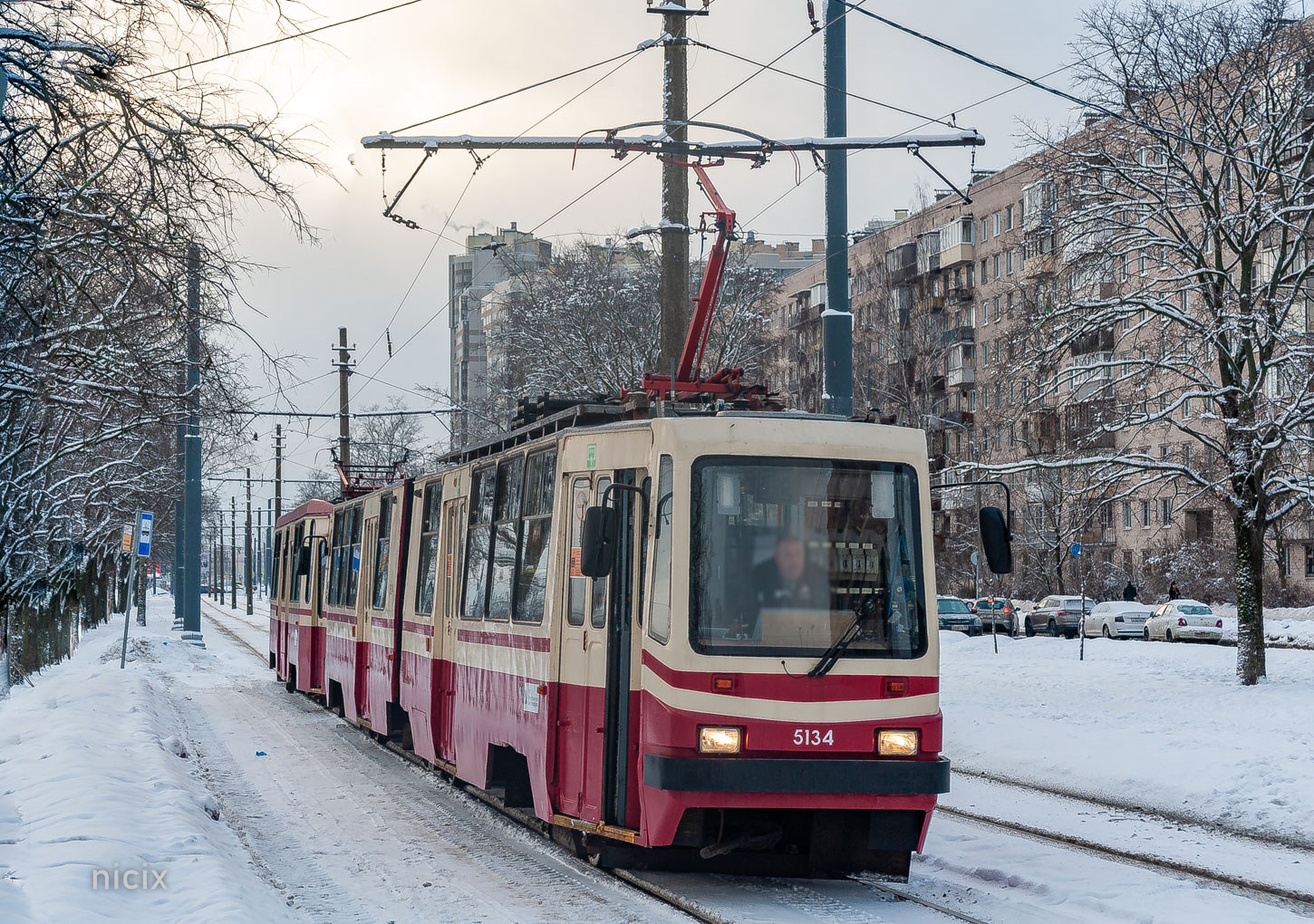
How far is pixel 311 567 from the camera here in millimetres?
25531

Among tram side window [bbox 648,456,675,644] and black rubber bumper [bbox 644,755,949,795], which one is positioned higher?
tram side window [bbox 648,456,675,644]

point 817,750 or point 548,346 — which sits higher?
point 548,346

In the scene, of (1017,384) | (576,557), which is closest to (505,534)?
(576,557)

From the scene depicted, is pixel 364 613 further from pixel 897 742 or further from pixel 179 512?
pixel 179 512

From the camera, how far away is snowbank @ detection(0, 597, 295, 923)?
27.3ft

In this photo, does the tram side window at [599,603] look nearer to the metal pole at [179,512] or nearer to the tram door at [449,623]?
the tram door at [449,623]

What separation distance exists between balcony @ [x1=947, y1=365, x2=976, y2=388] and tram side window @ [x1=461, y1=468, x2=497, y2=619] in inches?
2683

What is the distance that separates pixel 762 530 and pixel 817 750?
1.35 meters

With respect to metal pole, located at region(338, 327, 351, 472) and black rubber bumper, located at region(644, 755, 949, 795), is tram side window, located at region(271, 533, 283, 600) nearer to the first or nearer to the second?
metal pole, located at region(338, 327, 351, 472)

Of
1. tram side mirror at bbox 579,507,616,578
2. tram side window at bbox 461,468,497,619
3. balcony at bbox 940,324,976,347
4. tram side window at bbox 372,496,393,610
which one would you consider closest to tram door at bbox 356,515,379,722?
tram side window at bbox 372,496,393,610

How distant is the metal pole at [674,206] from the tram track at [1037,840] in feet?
16.8

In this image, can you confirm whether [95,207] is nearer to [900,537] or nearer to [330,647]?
[900,537]

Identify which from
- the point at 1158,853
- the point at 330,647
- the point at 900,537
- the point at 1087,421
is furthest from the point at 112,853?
the point at 1087,421

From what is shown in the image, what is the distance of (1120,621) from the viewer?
4928cm
